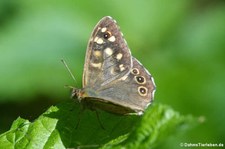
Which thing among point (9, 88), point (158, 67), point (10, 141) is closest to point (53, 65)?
point (9, 88)

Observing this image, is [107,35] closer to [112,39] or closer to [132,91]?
[112,39]

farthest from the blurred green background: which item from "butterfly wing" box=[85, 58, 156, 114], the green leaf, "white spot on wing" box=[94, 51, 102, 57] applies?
the green leaf

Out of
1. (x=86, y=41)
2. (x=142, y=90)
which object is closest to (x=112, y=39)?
(x=142, y=90)

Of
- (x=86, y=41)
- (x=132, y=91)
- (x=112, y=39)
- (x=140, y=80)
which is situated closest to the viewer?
(x=132, y=91)

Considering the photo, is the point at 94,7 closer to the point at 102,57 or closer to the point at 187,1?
the point at 187,1

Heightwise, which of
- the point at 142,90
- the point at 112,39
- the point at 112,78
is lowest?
the point at 142,90

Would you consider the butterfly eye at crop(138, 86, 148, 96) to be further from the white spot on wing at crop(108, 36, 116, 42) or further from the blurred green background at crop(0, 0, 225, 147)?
the blurred green background at crop(0, 0, 225, 147)
